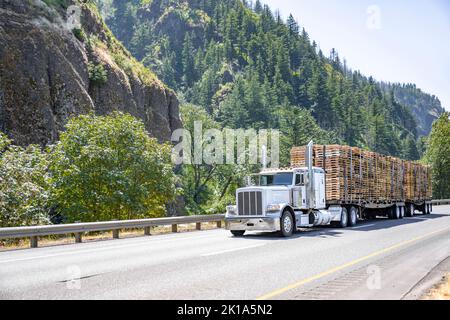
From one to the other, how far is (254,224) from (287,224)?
1239 mm

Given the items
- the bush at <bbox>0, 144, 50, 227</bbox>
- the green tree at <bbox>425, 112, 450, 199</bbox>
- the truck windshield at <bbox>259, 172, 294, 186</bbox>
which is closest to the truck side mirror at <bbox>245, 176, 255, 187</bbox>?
the truck windshield at <bbox>259, 172, 294, 186</bbox>

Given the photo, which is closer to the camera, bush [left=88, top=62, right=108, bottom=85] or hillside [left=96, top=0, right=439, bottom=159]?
bush [left=88, top=62, right=108, bottom=85]

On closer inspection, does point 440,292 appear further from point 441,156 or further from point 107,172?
point 441,156

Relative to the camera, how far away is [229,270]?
9.12m

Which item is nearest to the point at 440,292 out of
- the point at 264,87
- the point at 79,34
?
the point at 79,34

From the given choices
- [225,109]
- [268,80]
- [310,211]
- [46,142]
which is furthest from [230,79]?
[310,211]

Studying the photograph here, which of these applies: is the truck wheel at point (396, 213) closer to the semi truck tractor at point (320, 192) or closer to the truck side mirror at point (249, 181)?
the semi truck tractor at point (320, 192)

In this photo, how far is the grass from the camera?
667 centimetres

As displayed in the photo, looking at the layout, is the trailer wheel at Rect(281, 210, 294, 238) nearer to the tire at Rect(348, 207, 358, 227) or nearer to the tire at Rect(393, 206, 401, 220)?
the tire at Rect(348, 207, 358, 227)

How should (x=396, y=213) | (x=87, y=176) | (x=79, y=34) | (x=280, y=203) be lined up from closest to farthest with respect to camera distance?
(x=280, y=203), (x=87, y=176), (x=396, y=213), (x=79, y=34)

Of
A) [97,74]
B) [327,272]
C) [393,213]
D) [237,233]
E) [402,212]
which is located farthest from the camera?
[97,74]

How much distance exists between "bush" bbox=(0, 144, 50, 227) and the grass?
16.1m

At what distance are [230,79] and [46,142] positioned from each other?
477 feet
